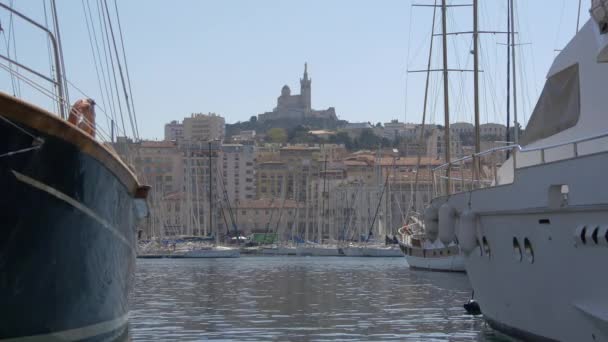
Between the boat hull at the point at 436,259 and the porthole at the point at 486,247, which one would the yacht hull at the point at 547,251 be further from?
the boat hull at the point at 436,259

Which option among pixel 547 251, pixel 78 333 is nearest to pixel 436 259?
pixel 547 251

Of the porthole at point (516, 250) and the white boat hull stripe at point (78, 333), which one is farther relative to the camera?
the porthole at point (516, 250)

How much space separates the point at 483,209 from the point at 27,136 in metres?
7.31

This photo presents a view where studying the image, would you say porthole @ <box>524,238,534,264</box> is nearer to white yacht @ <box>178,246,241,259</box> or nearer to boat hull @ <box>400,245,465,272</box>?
boat hull @ <box>400,245,465,272</box>

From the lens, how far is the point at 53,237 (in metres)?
12.8

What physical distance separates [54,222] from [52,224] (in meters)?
0.05

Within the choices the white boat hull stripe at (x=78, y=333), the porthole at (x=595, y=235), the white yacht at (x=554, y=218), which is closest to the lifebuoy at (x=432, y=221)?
the white yacht at (x=554, y=218)

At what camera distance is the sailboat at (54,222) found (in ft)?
39.7

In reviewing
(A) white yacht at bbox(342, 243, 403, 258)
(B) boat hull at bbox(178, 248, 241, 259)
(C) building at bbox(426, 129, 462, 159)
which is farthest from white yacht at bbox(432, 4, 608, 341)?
(C) building at bbox(426, 129, 462, 159)

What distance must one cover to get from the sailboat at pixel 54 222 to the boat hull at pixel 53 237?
0.4 inches

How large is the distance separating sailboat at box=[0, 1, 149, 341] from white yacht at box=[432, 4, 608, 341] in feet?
18.1

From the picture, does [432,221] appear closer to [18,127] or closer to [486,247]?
[486,247]

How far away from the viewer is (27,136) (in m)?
12.2

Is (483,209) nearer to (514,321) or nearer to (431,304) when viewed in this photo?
(514,321)
